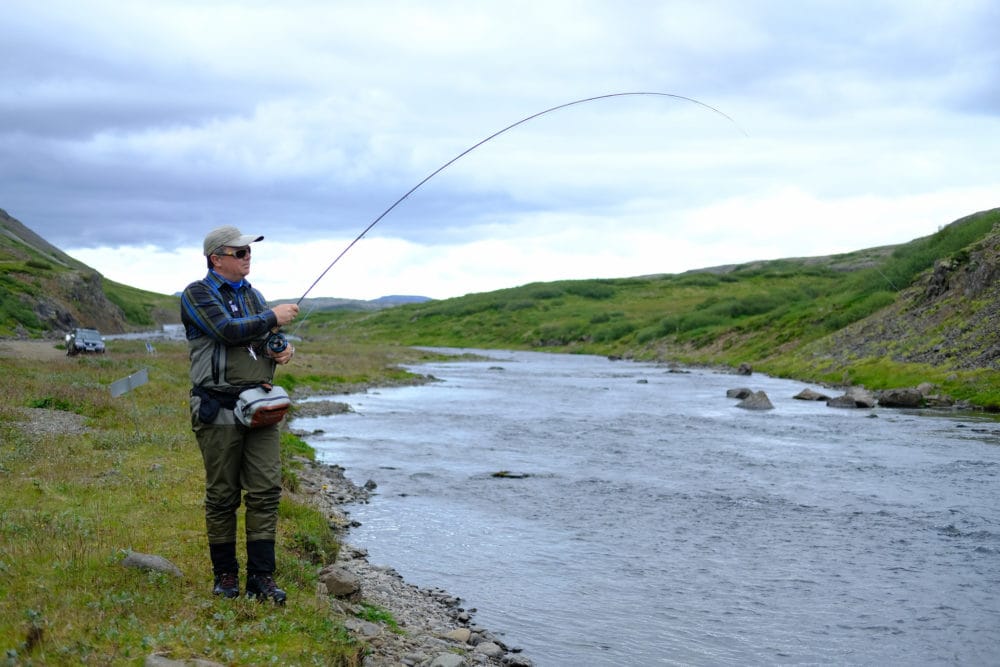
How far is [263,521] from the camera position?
6629 millimetres

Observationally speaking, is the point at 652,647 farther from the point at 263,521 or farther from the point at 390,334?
the point at 390,334

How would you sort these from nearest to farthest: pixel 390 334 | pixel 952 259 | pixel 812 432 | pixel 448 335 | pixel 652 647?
pixel 652 647
pixel 812 432
pixel 952 259
pixel 448 335
pixel 390 334

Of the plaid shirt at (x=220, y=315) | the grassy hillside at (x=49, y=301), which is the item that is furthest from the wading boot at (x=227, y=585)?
the grassy hillside at (x=49, y=301)

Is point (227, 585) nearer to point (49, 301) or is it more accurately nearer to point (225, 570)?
point (225, 570)

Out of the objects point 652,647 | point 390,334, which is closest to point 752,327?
point 652,647

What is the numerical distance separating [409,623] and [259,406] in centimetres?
343

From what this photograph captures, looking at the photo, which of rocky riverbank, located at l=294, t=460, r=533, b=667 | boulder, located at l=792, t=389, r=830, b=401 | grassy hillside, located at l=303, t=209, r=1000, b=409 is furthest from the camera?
grassy hillside, located at l=303, t=209, r=1000, b=409

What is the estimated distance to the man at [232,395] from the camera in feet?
20.9

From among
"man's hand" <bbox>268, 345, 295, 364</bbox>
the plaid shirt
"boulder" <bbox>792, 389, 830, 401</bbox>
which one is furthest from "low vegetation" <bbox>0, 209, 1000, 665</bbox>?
"boulder" <bbox>792, 389, 830, 401</bbox>

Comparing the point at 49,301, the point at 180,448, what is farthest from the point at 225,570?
the point at 49,301

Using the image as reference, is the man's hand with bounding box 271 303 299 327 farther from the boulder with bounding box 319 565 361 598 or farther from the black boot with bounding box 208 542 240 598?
the boulder with bounding box 319 565 361 598

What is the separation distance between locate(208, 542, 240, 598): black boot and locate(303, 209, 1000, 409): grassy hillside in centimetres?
2673

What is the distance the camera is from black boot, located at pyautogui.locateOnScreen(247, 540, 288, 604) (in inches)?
264

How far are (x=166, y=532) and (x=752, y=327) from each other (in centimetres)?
5945
